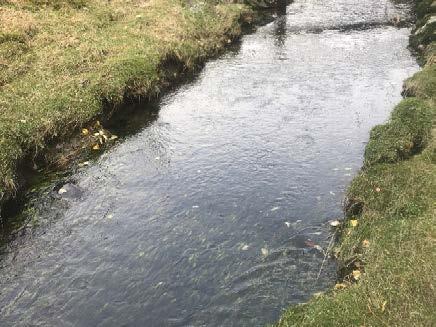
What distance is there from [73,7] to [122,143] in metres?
17.2

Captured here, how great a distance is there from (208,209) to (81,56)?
14131 millimetres

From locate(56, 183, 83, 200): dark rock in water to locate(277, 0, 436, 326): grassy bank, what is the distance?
9813 millimetres

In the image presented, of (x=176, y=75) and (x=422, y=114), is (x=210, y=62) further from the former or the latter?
(x=422, y=114)

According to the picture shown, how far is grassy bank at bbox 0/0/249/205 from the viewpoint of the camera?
20.1 metres

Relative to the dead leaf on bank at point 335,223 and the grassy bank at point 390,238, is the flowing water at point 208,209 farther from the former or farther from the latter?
the grassy bank at point 390,238

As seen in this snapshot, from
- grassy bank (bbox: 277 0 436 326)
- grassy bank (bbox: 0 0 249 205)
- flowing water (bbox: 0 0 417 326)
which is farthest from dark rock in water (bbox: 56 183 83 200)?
grassy bank (bbox: 277 0 436 326)

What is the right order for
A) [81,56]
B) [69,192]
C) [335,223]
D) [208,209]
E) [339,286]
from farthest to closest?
[81,56] < [69,192] < [208,209] < [335,223] < [339,286]

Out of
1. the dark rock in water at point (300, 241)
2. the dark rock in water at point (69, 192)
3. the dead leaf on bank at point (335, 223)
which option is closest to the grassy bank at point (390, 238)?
the dead leaf on bank at point (335, 223)

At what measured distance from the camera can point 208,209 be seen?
55.0 feet

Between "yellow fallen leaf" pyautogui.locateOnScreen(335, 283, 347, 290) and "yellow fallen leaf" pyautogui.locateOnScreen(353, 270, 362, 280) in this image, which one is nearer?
"yellow fallen leaf" pyautogui.locateOnScreen(335, 283, 347, 290)

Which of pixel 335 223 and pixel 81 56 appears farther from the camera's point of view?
pixel 81 56

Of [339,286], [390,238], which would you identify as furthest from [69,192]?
[390,238]

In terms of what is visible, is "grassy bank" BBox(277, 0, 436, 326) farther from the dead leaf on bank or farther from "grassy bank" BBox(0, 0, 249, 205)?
"grassy bank" BBox(0, 0, 249, 205)

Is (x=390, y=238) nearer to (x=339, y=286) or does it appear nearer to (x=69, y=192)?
(x=339, y=286)
